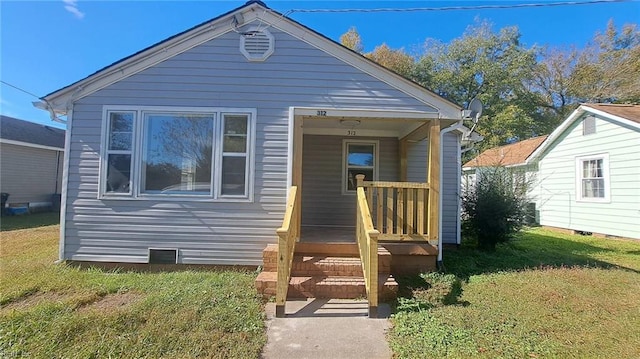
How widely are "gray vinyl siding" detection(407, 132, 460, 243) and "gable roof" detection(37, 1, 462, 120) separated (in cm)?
208

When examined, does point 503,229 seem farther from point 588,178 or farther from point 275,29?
point 275,29

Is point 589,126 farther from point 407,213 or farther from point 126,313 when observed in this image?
point 126,313

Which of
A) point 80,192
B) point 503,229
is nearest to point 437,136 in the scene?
point 503,229

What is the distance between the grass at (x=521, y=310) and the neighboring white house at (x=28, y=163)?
54.9ft

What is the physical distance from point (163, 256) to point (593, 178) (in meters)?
12.5

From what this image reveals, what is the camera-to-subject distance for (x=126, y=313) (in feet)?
11.4

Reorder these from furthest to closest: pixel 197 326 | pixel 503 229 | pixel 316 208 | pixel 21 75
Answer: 1. pixel 21 75
2. pixel 316 208
3. pixel 503 229
4. pixel 197 326

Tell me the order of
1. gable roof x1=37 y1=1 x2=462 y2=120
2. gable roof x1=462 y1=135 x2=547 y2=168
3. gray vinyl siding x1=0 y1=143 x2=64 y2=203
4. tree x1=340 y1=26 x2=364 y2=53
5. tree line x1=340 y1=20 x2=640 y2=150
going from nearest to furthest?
gable roof x1=37 y1=1 x2=462 y2=120
gray vinyl siding x1=0 y1=143 x2=64 y2=203
gable roof x1=462 y1=135 x2=547 y2=168
tree line x1=340 y1=20 x2=640 y2=150
tree x1=340 y1=26 x2=364 y2=53

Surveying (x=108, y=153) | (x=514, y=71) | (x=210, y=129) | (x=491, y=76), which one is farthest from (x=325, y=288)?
(x=514, y=71)

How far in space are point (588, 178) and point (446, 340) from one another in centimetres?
1034

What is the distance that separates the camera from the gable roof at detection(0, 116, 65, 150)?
13.1m

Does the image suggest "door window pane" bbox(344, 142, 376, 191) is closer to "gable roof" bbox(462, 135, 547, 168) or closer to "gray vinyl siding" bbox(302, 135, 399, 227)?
"gray vinyl siding" bbox(302, 135, 399, 227)

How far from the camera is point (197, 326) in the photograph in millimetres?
3258

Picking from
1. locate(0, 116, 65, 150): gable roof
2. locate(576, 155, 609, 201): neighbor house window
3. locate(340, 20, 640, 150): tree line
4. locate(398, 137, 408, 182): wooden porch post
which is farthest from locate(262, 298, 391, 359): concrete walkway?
locate(340, 20, 640, 150): tree line
